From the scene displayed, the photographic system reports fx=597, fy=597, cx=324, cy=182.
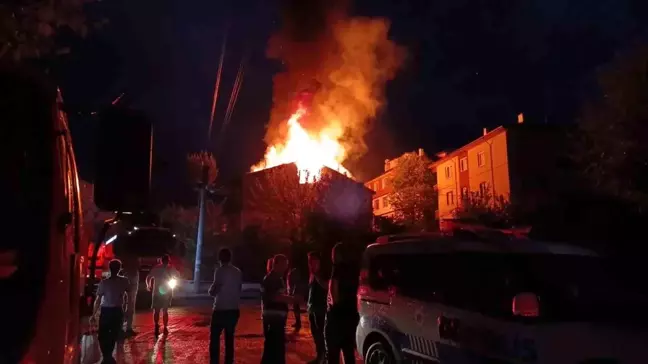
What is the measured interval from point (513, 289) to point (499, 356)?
0.60m

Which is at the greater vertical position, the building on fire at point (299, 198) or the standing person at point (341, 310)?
the building on fire at point (299, 198)

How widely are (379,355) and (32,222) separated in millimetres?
5042

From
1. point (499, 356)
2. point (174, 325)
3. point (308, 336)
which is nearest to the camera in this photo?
point (499, 356)

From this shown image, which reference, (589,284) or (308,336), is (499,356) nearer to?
(589,284)

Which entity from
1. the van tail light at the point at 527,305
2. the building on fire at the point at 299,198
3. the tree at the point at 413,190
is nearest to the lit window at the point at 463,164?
the tree at the point at 413,190

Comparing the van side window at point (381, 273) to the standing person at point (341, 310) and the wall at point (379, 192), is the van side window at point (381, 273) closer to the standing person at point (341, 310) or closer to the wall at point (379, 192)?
the standing person at point (341, 310)

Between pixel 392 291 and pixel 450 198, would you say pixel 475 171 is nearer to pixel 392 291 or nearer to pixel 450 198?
pixel 450 198

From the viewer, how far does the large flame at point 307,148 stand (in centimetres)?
4325

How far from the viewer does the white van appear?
190 inches

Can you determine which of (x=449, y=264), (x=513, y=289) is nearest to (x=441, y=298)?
(x=449, y=264)

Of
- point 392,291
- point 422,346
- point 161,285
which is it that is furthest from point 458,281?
point 161,285

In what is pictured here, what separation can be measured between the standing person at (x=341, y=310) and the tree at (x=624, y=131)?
15067 millimetres

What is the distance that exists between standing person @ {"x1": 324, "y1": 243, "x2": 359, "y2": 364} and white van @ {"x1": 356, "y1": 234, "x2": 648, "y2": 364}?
1.37 ft

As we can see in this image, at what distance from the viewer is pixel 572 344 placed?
189 inches
